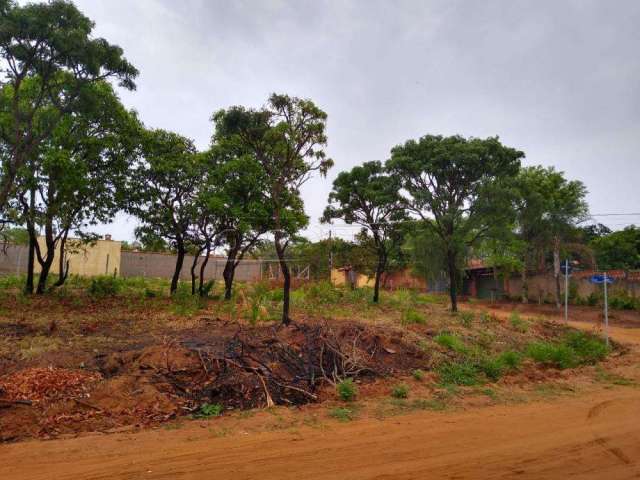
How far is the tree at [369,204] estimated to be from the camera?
18266mm

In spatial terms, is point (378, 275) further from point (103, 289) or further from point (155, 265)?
point (155, 265)

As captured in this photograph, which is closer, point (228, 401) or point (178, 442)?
point (178, 442)

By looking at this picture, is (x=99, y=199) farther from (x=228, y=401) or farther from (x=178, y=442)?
(x=178, y=442)

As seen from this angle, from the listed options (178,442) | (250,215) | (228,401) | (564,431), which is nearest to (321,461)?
(178,442)

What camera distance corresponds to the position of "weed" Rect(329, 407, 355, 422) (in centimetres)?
602

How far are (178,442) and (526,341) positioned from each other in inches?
413

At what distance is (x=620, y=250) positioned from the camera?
29766mm

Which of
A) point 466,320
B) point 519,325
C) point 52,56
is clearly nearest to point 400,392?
point 466,320

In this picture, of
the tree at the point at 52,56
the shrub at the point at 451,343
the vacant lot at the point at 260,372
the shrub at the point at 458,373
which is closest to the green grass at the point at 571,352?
the vacant lot at the point at 260,372

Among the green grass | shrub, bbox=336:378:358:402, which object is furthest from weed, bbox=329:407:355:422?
the green grass

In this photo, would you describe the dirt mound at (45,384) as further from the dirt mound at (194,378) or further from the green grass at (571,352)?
the green grass at (571,352)

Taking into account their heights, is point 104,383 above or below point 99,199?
below

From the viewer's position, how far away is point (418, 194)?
1662 centimetres

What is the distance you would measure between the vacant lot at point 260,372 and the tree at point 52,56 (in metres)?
4.49
